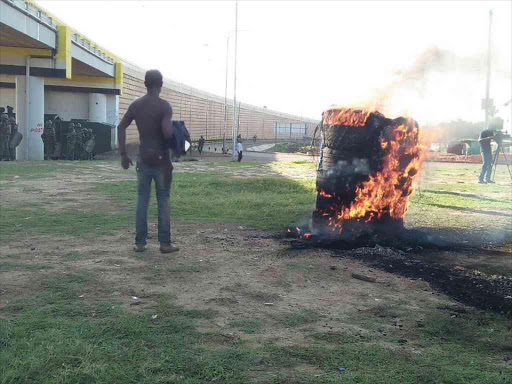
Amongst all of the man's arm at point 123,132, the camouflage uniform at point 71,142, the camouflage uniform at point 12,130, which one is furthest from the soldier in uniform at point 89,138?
the man's arm at point 123,132

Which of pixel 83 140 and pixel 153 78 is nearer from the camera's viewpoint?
pixel 153 78

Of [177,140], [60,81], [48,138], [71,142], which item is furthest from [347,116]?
[60,81]

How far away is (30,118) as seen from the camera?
2708 centimetres

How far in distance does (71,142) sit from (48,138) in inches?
44.5

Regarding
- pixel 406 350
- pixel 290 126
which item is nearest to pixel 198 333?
pixel 406 350

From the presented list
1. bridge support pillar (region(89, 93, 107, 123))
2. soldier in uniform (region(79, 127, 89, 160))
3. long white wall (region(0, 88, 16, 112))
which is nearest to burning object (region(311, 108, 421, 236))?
soldier in uniform (region(79, 127, 89, 160))

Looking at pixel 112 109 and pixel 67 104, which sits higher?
pixel 67 104

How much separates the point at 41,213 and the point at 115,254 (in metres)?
3.58

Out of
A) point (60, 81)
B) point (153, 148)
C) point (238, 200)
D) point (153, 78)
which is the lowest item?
point (238, 200)

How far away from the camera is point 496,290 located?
15.7ft

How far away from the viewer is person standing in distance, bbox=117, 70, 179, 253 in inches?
235

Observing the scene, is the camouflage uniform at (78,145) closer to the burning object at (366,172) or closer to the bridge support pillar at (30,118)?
the bridge support pillar at (30,118)

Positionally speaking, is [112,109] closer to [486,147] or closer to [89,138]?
[89,138]

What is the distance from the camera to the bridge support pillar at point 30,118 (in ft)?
87.7
